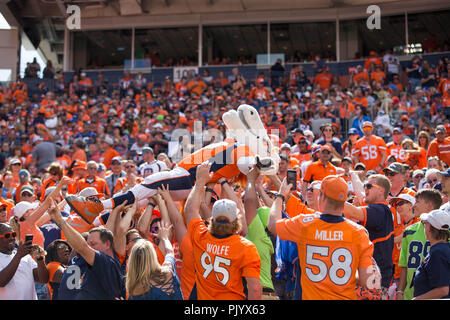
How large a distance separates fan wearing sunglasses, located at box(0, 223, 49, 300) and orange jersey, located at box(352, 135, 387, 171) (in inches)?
253

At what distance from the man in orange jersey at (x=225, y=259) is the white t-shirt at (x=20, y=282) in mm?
1375

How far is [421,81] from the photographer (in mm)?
16266

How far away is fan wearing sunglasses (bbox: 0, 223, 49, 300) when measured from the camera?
396cm

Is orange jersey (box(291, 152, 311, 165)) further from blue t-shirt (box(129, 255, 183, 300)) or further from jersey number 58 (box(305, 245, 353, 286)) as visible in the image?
blue t-shirt (box(129, 255, 183, 300))

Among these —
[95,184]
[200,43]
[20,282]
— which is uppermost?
[200,43]

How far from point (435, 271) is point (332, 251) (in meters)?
0.79

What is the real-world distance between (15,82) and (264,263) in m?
20.4

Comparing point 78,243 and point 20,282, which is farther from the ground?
point 78,243

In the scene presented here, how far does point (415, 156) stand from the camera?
30.7ft

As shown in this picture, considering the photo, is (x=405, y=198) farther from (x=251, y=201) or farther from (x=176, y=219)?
(x=176, y=219)

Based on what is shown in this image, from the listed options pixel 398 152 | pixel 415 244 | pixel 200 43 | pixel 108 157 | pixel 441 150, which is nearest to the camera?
pixel 415 244

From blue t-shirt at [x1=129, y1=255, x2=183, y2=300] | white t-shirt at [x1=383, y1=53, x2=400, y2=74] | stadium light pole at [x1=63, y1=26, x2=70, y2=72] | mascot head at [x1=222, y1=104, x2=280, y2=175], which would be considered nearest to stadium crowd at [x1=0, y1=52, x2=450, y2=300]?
blue t-shirt at [x1=129, y1=255, x2=183, y2=300]

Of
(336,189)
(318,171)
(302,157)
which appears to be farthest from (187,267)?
(302,157)

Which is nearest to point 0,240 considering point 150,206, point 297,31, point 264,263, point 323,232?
point 150,206
